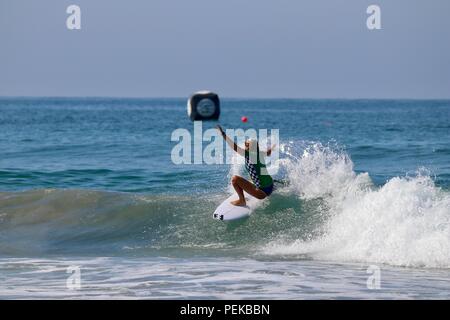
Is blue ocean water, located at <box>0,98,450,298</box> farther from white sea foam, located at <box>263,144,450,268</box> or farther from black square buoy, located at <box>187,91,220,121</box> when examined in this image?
black square buoy, located at <box>187,91,220,121</box>

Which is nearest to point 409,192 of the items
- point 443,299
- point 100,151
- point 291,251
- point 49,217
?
point 291,251

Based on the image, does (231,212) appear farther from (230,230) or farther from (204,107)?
(204,107)

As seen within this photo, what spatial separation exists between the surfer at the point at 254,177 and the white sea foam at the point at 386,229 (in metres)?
1.04

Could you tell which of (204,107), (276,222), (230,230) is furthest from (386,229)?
(204,107)

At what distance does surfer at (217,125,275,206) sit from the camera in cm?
1477

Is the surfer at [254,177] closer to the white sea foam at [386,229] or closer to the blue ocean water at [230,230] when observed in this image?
the blue ocean water at [230,230]

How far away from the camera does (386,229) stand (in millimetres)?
13641

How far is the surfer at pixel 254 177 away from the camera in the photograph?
1477 centimetres

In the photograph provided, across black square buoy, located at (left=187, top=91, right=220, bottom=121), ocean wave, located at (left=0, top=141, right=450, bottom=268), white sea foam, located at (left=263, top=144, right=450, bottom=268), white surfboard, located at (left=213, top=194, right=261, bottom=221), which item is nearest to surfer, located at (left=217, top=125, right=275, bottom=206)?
white surfboard, located at (left=213, top=194, right=261, bottom=221)

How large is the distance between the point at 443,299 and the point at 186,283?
3.28m

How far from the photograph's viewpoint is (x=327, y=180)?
17312 mm

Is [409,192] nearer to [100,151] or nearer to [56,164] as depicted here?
[56,164]

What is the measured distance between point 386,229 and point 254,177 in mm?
2734

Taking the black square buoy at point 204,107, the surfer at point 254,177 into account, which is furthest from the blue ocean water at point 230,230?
the black square buoy at point 204,107
